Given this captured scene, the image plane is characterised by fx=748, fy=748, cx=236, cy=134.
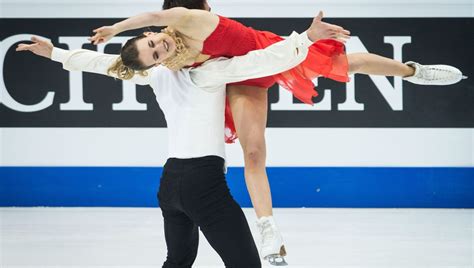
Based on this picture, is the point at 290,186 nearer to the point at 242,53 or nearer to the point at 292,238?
the point at 292,238

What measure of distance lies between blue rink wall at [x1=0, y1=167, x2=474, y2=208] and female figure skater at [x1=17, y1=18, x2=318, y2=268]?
357 cm

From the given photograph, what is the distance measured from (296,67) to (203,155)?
708mm

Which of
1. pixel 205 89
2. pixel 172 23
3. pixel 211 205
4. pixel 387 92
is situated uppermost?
pixel 172 23

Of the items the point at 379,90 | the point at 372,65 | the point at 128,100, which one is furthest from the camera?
the point at 128,100

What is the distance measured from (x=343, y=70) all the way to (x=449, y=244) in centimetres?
200

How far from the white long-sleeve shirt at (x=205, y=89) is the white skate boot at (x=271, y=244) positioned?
0.35m

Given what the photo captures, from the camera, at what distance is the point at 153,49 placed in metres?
2.65

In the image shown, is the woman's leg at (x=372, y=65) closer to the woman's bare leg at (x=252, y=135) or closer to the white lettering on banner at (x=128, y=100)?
the woman's bare leg at (x=252, y=135)

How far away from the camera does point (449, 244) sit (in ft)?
15.4

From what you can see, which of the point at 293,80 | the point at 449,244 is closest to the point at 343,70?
the point at 293,80

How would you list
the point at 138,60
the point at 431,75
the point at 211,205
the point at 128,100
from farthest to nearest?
the point at 128,100, the point at 431,75, the point at 138,60, the point at 211,205

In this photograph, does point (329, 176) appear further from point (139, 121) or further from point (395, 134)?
point (139, 121)

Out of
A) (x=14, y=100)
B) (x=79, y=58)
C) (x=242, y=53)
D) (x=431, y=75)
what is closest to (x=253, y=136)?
(x=242, y=53)

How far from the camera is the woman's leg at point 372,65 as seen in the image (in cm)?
324
